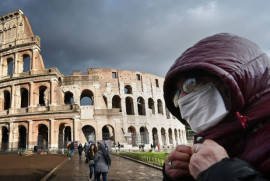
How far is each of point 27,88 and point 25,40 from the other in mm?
6603

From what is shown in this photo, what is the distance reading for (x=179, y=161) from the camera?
906 mm

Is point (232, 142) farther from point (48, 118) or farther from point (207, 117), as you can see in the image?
point (48, 118)

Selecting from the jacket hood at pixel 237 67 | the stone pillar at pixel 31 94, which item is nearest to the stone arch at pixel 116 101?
the stone pillar at pixel 31 94

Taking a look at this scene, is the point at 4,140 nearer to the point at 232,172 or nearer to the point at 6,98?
the point at 6,98

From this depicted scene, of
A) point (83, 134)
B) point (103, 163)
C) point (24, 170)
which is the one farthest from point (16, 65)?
point (103, 163)

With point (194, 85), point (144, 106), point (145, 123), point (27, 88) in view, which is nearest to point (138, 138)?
point (145, 123)

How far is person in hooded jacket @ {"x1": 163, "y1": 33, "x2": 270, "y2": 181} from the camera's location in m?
0.68

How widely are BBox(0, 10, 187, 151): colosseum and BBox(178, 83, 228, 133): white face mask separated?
2325 cm

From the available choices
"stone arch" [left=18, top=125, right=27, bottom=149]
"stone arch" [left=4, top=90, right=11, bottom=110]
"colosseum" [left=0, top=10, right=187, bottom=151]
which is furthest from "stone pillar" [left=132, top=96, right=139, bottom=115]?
"stone arch" [left=4, top=90, right=11, bottom=110]

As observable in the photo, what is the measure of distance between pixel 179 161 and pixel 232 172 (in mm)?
291

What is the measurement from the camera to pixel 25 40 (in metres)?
27.1

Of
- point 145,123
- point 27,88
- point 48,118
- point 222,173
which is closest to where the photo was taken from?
point 222,173

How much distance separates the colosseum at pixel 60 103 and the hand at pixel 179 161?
2320 cm

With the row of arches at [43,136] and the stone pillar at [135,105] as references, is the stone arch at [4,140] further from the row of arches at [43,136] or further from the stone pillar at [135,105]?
the stone pillar at [135,105]
